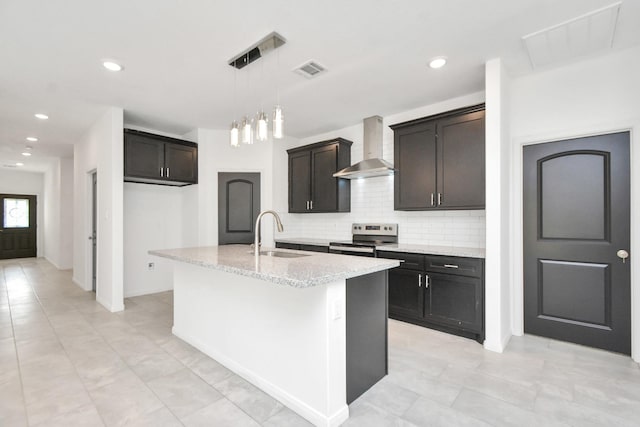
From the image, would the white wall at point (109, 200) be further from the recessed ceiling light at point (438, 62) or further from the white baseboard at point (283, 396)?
the recessed ceiling light at point (438, 62)

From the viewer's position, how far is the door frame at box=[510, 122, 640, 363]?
8.80ft

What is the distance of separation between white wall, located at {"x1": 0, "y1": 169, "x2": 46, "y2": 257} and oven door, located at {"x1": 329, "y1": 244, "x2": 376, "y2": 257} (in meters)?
10.0

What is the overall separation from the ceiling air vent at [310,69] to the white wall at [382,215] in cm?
167

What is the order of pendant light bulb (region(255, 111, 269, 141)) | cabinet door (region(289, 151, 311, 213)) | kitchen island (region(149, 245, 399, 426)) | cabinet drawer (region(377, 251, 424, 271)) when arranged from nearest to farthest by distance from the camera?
kitchen island (region(149, 245, 399, 426)) → pendant light bulb (region(255, 111, 269, 141)) → cabinet drawer (region(377, 251, 424, 271)) → cabinet door (region(289, 151, 311, 213))

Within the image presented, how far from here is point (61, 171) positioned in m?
7.46

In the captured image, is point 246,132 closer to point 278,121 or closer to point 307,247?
point 278,121

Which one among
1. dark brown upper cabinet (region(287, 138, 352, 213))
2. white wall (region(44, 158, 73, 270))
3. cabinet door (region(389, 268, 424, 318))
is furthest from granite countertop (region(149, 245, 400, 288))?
white wall (region(44, 158, 73, 270))

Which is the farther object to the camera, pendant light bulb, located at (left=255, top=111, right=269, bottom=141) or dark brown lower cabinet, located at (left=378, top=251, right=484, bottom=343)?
dark brown lower cabinet, located at (left=378, top=251, right=484, bottom=343)

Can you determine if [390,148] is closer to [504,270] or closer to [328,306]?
[504,270]

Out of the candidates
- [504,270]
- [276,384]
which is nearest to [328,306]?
[276,384]

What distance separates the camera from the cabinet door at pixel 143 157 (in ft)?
14.4

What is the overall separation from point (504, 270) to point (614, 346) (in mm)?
1095

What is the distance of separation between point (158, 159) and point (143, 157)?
0.67 feet

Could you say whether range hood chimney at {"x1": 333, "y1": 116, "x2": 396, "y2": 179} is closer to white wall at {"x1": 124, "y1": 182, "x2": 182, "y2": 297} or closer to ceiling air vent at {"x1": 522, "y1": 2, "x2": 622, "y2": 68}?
ceiling air vent at {"x1": 522, "y1": 2, "x2": 622, "y2": 68}
